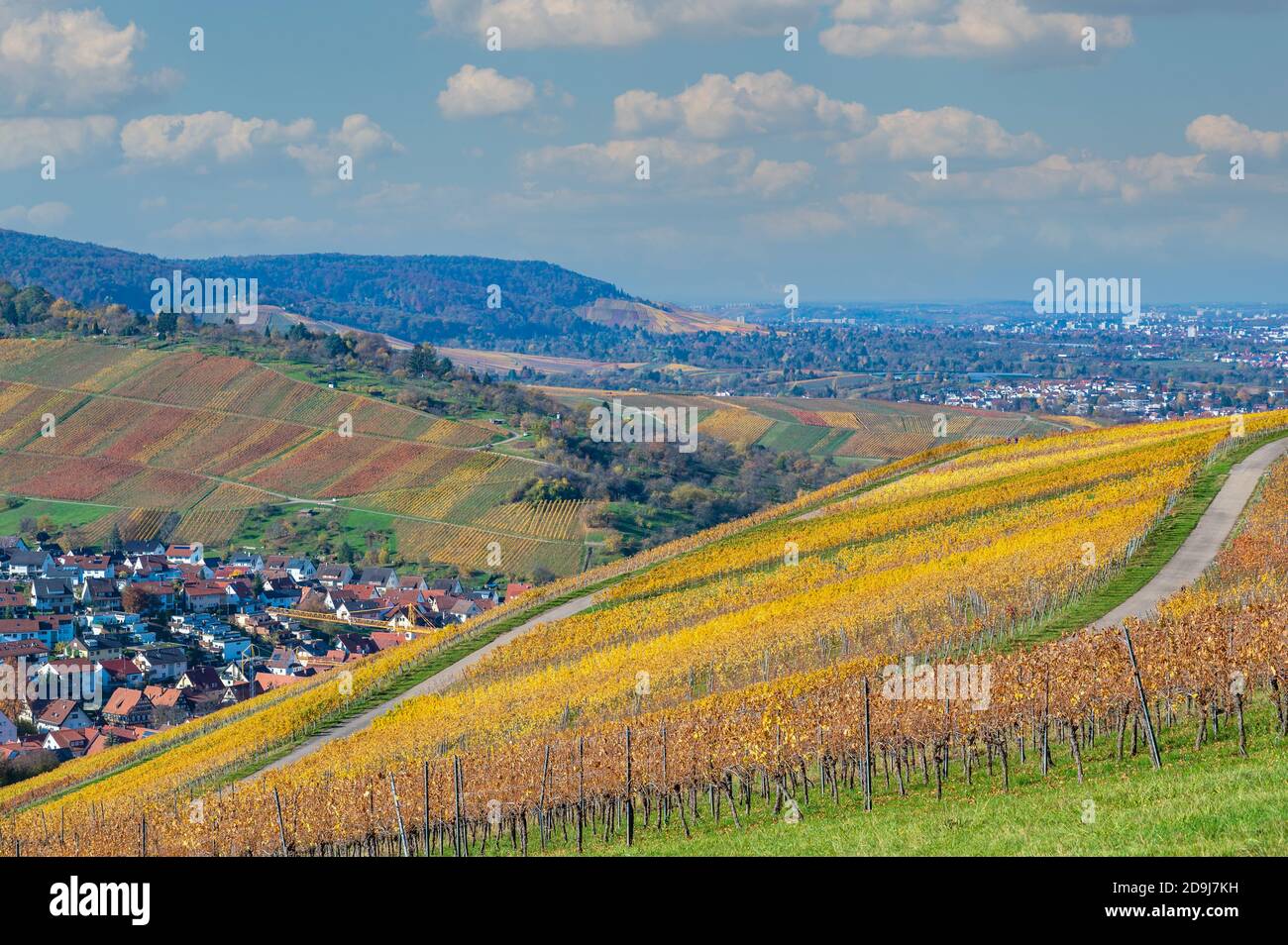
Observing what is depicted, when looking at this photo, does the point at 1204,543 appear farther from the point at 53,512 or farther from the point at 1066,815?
the point at 53,512

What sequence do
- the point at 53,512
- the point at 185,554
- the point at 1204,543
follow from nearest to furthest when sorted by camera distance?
the point at 1204,543 → the point at 185,554 → the point at 53,512

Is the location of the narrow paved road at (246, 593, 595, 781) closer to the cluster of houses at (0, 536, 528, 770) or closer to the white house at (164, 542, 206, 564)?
the cluster of houses at (0, 536, 528, 770)

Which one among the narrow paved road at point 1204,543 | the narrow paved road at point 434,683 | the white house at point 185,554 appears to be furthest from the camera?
the white house at point 185,554

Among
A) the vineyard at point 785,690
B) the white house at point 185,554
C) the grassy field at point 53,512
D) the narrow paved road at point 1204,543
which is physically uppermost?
the narrow paved road at point 1204,543

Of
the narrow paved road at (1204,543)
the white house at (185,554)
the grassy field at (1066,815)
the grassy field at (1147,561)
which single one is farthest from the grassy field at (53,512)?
the grassy field at (1066,815)

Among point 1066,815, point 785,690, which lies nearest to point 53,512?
point 785,690

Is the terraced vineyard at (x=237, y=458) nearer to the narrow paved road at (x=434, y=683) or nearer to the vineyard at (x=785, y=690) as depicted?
the narrow paved road at (x=434, y=683)
